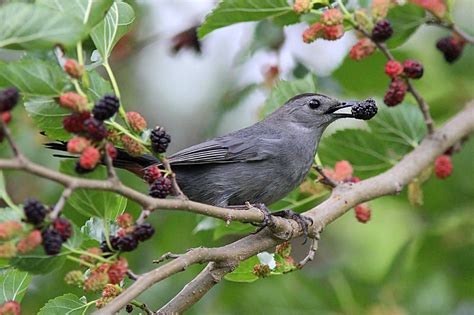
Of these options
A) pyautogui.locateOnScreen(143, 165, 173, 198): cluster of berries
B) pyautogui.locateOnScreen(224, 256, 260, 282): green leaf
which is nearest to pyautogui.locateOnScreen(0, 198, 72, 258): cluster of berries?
pyautogui.locateOnScreen(143, 165, 173, 198): cluster of berries

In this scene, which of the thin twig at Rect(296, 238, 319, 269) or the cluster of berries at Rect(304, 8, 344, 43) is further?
the cluster of berries at Rect(304, 8, 344, 43)

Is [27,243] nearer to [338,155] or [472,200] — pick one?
[338,155]

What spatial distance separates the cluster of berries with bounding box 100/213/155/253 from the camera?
2676 mm

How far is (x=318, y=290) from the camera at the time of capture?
204 inches

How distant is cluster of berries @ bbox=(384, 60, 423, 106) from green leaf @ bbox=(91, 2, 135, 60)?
5.08 ft

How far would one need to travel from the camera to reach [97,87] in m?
3.08

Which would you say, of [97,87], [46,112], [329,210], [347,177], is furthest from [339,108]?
[46,112]

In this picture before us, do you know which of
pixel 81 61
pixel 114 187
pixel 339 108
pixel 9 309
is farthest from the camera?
pixel 339 108

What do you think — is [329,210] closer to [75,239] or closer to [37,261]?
[75,239]

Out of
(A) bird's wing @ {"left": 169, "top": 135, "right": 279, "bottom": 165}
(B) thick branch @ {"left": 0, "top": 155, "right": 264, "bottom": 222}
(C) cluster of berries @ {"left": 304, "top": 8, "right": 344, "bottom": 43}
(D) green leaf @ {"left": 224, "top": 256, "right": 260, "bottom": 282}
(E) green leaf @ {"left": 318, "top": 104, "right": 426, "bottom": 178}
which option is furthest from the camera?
(E) green leaf @ {"left": 318, "top": 104, "right": 426, "bottom": 178}

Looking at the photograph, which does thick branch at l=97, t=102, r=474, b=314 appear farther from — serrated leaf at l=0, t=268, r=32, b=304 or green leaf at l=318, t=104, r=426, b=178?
serrated leaf at l=0, t=268, r=32, b=304

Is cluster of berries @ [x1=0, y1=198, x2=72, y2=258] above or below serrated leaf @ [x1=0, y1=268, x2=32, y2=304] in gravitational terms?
above

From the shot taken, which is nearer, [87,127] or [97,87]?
[87,127]

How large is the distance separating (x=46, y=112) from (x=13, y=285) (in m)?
0.75
